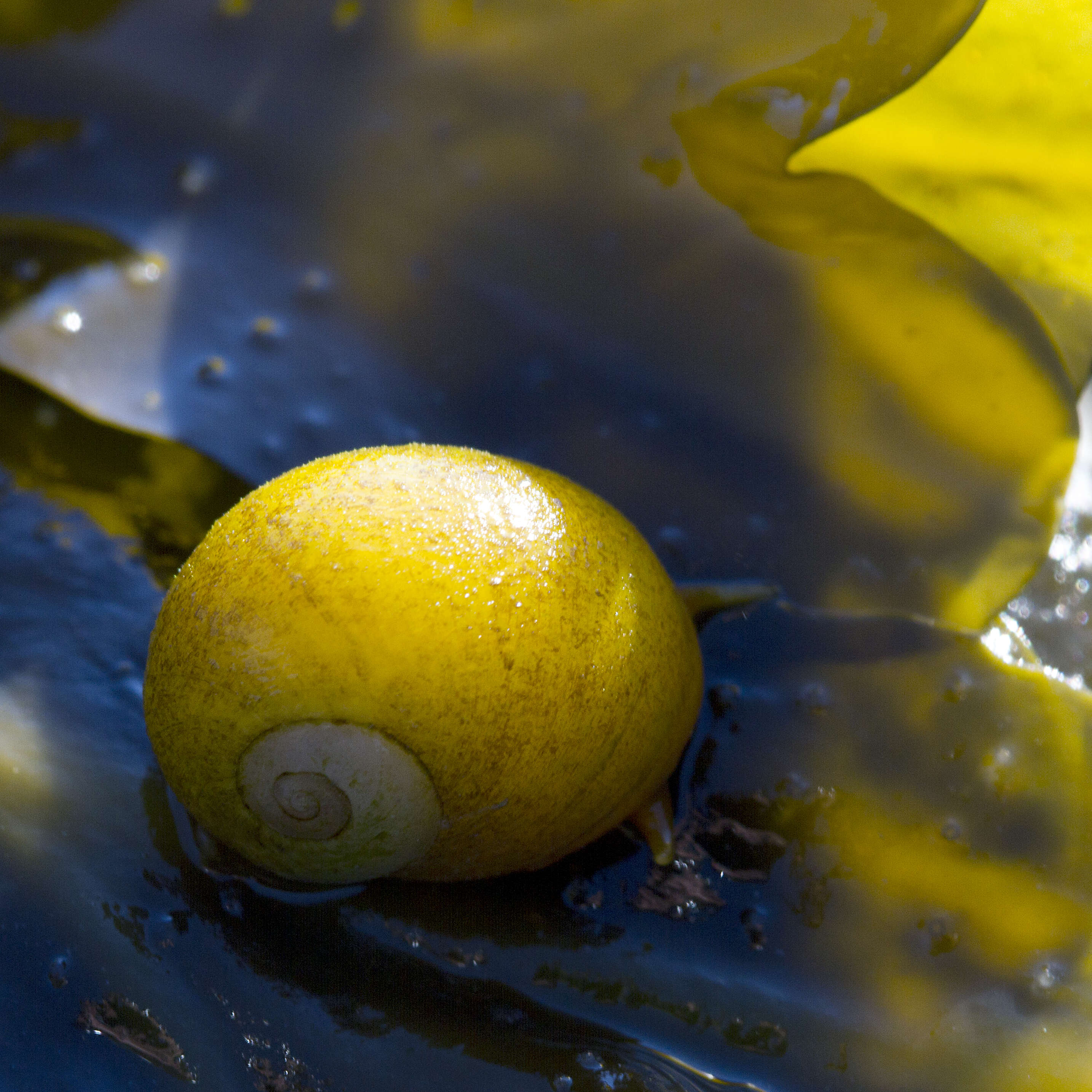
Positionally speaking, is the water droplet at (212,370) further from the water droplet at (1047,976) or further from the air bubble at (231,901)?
the water droplet at (1047,976)

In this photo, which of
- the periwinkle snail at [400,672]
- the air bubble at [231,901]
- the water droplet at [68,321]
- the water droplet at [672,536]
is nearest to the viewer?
the periwinkle snail at [400,672]

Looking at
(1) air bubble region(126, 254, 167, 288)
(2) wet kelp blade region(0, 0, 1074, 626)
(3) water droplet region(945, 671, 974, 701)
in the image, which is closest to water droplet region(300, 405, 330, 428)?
(2) wet kelp blade region(0, 0, 1074, 626)

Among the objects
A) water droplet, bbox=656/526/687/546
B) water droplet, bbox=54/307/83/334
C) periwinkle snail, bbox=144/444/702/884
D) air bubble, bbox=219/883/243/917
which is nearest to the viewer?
periwinkle snail, bbox=144/444/702/884

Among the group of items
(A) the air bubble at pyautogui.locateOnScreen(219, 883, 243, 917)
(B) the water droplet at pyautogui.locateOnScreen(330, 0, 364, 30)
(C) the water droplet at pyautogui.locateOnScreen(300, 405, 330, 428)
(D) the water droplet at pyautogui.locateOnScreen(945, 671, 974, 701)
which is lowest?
(A) the air bubble at pyautogui.locateOnScreen(219, 883, 243, 917)

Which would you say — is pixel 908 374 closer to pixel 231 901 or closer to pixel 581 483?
pixel 581 483

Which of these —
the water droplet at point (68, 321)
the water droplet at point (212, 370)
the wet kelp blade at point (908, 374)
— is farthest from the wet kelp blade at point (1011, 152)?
the water droplet at point (68, 321)

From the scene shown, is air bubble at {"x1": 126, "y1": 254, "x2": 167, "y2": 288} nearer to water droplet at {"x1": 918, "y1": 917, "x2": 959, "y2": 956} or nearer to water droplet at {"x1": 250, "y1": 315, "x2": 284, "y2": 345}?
water droplet at {"x1": 250, "y1": 315, "x2": 284, "y2": 345}

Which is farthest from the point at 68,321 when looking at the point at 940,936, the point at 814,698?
the point at 940,936
